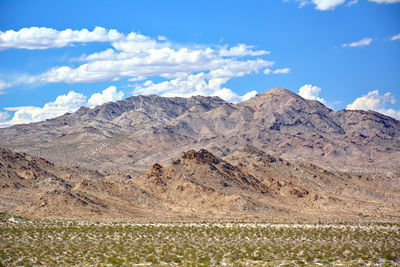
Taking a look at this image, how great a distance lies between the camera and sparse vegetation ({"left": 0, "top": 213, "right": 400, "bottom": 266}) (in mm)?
40000

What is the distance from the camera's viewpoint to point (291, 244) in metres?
48.6

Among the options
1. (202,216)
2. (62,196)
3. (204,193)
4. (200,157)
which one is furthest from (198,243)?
(200,157)

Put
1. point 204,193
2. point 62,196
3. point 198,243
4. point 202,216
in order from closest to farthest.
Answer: point 198,243
point 202,216
point 62,196
point 204,193

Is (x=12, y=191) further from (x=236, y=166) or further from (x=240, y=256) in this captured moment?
(x=240, y=256)

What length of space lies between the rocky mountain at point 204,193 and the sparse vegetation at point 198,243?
1425 centimetres

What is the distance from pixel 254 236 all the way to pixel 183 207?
3756 centimetres

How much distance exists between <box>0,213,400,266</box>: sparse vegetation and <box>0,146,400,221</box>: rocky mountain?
14.2 meters

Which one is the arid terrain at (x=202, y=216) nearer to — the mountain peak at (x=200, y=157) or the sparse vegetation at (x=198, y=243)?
the sparse vegetation at (x=198, y=243)

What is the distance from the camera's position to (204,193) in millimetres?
95375

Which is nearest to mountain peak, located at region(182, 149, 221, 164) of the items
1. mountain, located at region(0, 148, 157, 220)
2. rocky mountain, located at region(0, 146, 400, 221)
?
rocky mountain, located at region(0, 146, 400, 221)

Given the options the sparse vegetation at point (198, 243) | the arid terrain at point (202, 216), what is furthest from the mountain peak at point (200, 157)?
the sparse vegetation at point (198, 243)

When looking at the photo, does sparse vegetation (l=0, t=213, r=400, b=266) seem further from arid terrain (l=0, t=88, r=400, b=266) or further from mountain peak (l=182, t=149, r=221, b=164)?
mountain peak (l=182, t=149, r=221, b=164)

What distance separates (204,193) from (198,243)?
4642 centimetres

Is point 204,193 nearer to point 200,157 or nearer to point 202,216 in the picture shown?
point 202,216
